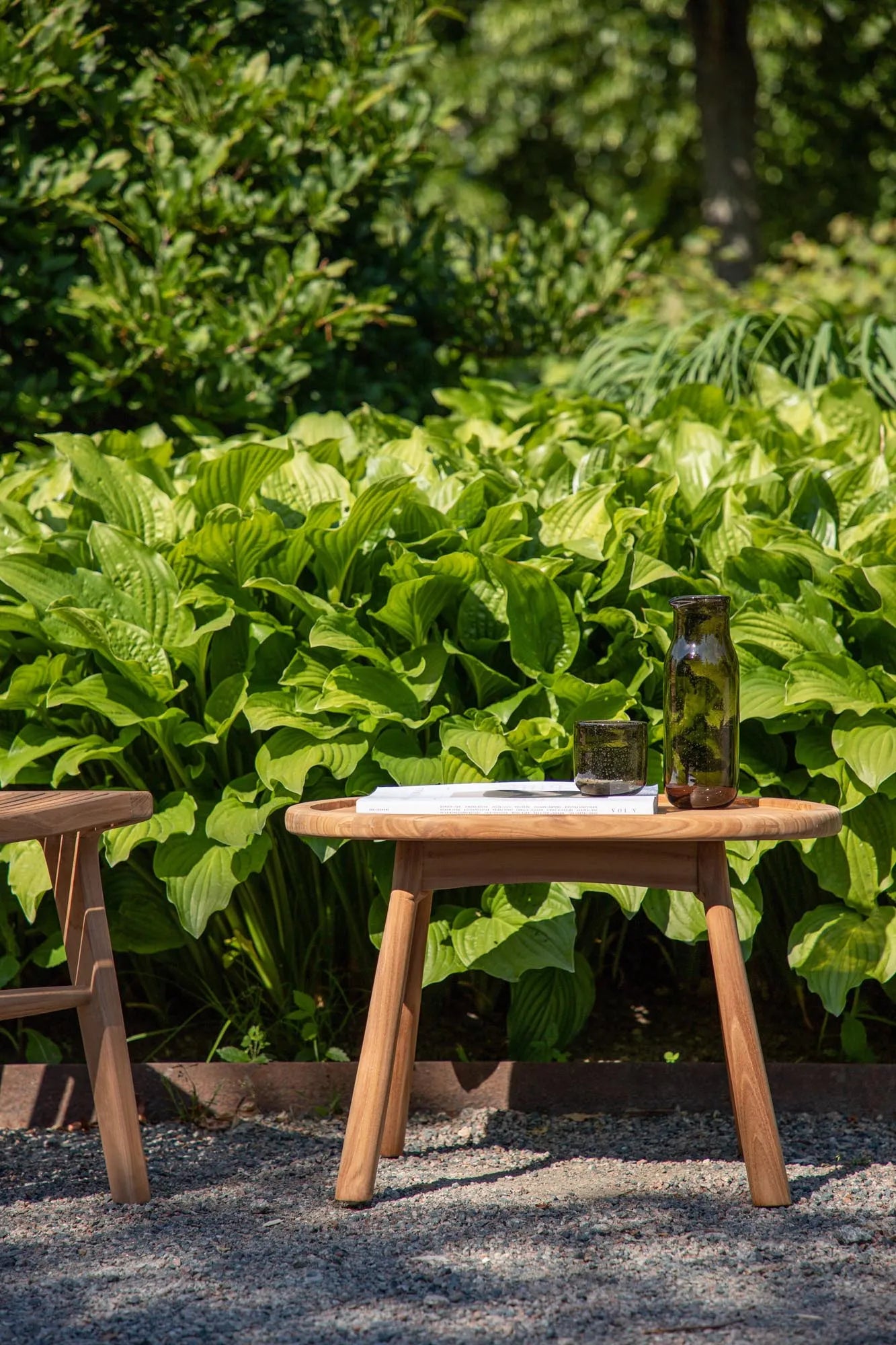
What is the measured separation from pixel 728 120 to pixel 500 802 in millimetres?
10222

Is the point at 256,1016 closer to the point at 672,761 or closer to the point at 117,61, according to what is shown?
the point at 672,761

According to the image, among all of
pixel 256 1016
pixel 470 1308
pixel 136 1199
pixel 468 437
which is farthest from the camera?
pixel 468 437

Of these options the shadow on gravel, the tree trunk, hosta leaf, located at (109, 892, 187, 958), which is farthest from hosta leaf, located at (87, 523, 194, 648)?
the tree trunk

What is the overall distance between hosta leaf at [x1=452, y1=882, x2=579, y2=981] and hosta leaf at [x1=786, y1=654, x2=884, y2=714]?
1.88ft

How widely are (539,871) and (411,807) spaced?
9.5 inches

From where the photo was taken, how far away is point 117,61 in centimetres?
471

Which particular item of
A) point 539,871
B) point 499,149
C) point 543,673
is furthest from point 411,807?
point 499,149

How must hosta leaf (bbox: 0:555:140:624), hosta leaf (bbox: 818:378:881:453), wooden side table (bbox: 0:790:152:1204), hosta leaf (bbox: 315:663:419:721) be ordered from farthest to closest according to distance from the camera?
1. hosta leaf (bbox: 818:378:881:453)
2. hosta leaf (bbox: 0:555:140:624)
3. hosta leaf (bbox: 315:663:419:721)
4. wooden side table (bbox: 0:790:152:1204)

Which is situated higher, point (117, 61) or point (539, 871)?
point (117, 61)

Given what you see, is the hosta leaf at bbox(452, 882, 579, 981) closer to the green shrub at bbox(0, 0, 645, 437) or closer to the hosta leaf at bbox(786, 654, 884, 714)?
the hosta leaf at bbox(786, 654, 884, 714)

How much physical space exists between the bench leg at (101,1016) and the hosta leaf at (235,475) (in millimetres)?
884

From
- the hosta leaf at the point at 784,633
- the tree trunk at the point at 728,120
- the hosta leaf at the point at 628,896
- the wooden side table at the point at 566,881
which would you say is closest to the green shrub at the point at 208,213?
the hosta leaf at the point at 784,633

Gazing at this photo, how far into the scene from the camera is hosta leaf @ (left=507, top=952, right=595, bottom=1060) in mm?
2709

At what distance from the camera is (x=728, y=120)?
35.8 ft
